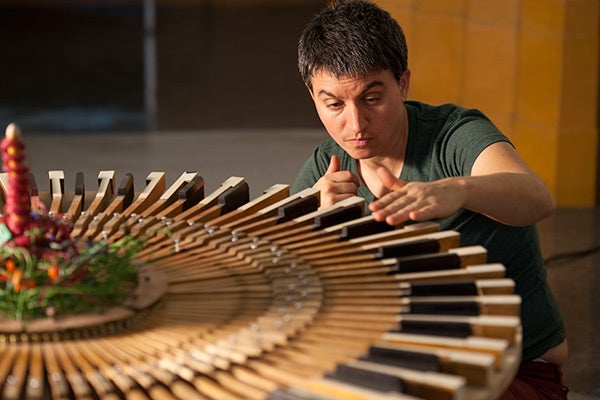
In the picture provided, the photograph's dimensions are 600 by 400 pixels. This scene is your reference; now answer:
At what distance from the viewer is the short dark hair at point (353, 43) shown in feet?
7.32

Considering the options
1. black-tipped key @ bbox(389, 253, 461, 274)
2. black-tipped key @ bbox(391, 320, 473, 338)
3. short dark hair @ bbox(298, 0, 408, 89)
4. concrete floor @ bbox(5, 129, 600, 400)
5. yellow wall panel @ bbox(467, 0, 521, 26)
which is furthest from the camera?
yellow wall panel @ bbox(467, 0, 521, 26)

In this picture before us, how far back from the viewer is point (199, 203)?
2.19 metres

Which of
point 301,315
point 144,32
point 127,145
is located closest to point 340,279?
point 301,315

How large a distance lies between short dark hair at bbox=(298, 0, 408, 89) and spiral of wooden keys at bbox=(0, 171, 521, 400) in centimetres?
33

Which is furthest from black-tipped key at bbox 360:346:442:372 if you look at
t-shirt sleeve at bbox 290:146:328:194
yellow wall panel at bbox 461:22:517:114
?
yellow wall panel at bbox 461:22:517:114

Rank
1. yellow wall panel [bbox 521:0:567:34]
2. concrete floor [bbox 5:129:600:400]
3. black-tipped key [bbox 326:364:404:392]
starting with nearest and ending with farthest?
black-tipped key [bbox 326:364:404:392], concrete floor [bbox 5:129:600:400], yellow wall panel [bbox 521:0:567:34]

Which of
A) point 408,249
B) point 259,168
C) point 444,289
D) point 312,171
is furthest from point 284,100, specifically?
point 444,289

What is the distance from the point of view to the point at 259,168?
5.73m

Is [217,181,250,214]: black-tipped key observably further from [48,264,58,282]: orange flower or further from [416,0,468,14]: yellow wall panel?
[416,0,468,14]: yellow wall panel

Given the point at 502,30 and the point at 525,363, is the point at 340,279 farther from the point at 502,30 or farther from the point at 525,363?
the point at 502,30

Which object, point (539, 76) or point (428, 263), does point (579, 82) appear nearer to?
point (539, 76)

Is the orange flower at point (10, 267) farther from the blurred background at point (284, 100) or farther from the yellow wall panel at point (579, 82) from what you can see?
the yellow wall panel at point (579, 82)

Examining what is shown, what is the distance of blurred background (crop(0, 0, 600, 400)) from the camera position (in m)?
4.95

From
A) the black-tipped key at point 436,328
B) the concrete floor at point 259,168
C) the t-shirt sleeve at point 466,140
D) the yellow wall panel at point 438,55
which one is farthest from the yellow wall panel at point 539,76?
the black-tipped key at point 436,328
